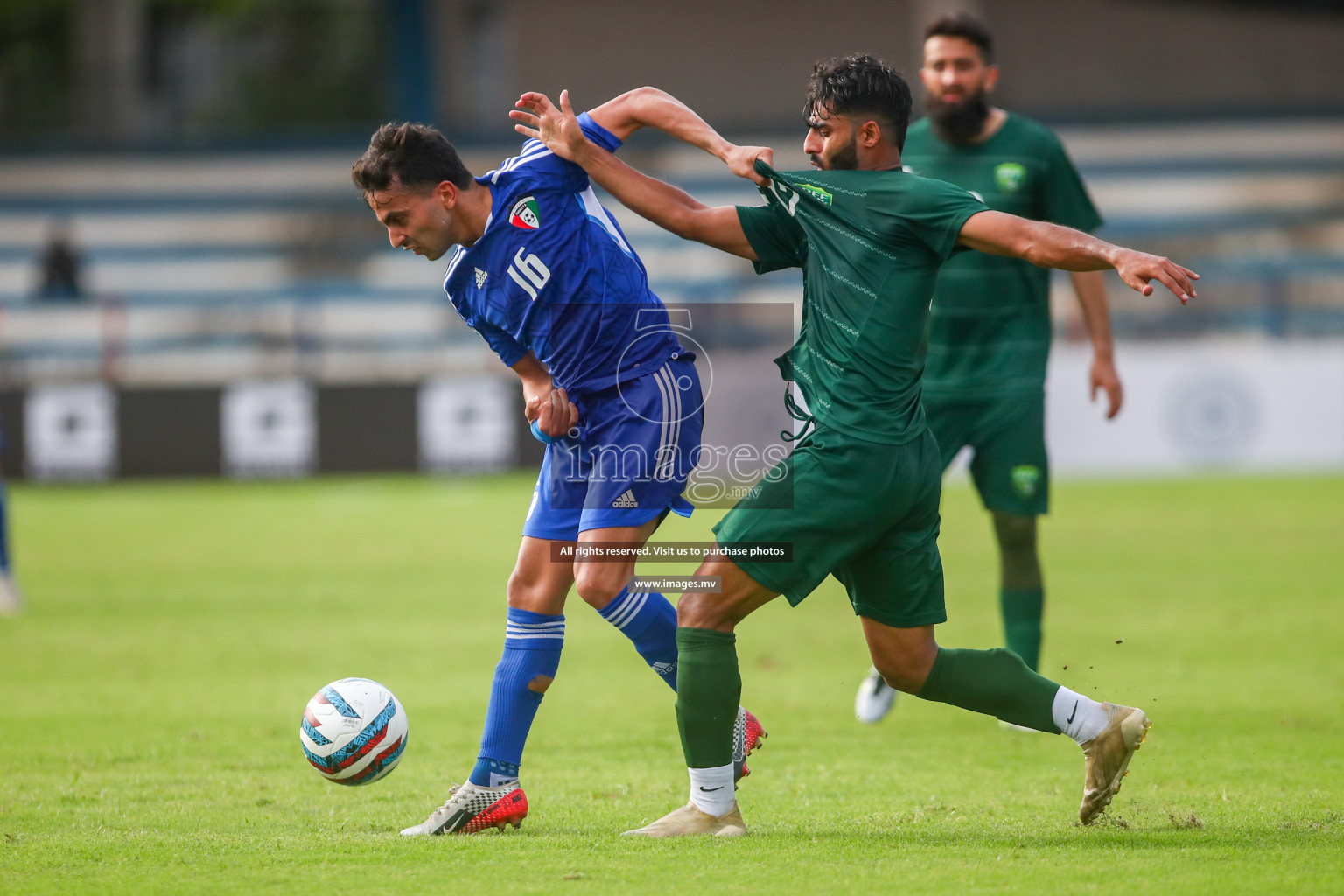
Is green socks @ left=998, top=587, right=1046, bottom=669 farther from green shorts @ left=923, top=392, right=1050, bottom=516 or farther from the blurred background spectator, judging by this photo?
the blurred background spectator

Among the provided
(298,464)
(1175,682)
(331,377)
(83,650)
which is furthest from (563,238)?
(331,377)

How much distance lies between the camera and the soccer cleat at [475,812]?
173 inches

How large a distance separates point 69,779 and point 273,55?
81.3 ft

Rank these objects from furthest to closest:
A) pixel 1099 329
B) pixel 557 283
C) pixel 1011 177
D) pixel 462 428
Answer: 1. pixel 462 428
2. pixel 1099 329
3. pixel 1011 177
4. pixel 557 283

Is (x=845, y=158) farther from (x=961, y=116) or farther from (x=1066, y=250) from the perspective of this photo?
(x=961, y=116)

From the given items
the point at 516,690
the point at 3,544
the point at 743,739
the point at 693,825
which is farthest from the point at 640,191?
the point at 3,544

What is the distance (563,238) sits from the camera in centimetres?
464

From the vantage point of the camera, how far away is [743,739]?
457 centimetres

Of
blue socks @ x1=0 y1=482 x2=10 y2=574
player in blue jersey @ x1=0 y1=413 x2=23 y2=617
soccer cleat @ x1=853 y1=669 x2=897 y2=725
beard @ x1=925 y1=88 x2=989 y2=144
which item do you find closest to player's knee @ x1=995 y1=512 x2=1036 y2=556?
soccer cleat @ x1=853 y1=669 x2=897 y2=725

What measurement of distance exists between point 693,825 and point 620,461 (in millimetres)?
1075

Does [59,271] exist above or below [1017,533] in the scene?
below

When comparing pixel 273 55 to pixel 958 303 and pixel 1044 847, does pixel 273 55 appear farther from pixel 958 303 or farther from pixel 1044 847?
pixel 1044 847

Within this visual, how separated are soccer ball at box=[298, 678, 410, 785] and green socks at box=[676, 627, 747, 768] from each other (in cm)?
103

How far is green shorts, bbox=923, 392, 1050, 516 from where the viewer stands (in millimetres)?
6121
